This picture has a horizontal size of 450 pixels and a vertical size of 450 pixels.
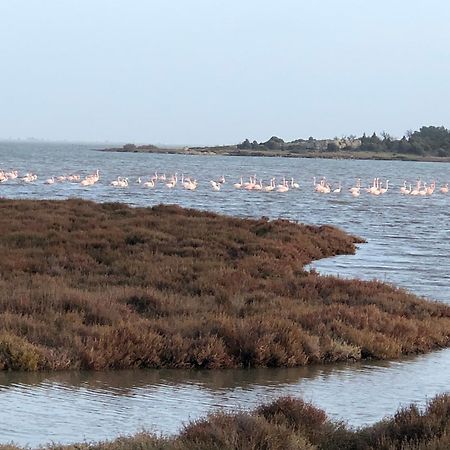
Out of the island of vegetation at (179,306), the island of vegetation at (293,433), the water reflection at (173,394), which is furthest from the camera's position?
the island of vegetation at (179,306)

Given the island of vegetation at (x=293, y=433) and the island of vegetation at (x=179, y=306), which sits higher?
the island of vegetation at (x=293, y=433)

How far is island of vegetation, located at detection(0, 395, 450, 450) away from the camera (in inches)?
273

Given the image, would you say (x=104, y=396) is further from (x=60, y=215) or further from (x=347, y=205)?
(x=347, y=205)

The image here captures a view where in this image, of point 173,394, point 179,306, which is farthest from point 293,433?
point 179,306

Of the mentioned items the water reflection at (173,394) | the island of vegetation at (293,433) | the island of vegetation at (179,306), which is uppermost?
the island of vegetation at (293,433)

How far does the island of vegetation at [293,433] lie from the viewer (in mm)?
6938

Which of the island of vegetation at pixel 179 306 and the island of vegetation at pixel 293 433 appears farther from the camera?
the island of vegetation at pixel 179 306

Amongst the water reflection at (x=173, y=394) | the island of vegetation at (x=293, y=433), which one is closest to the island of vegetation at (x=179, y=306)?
the water reflection at (x=173, y=394)

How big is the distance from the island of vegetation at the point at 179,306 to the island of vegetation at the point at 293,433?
421cm

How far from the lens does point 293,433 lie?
730 cm

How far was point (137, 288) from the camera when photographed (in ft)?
52.6

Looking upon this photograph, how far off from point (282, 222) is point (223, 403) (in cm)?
2301

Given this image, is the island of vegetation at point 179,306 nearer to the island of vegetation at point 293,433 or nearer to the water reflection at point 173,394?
the water reflection at point 173,394

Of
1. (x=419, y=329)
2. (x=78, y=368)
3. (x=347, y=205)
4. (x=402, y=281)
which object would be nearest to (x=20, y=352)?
(x=78, y=368)
